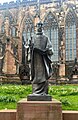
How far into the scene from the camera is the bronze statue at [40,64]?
31.1 ft

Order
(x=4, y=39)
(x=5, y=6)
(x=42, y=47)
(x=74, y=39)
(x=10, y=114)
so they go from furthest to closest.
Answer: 1. (x=5, y=6)
2. (x=4, y=39)
3. (x=74, y=39)
4. (x=42, y=47)
5. (x=10, y=114)

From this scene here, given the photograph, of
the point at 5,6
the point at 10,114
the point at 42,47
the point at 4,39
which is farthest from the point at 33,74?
the point at 5,6

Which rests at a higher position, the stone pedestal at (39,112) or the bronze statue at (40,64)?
the bronze statue at (40,64)

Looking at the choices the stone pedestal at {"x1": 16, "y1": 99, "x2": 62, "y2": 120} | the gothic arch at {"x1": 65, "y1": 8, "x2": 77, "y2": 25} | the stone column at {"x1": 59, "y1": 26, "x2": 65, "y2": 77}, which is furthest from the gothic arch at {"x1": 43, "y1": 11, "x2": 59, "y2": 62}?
the stone pedestal at {"x1": 16, "y1": 99, "x2": 62, "y2": 120}

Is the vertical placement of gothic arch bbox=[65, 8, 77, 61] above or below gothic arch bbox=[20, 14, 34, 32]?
below

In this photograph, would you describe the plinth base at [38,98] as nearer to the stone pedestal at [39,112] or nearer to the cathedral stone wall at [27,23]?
the stone pedestal at [39,112]

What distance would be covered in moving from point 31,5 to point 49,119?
4399cm

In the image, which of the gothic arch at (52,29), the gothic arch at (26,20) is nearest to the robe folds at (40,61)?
the gothic arch at (52,29)

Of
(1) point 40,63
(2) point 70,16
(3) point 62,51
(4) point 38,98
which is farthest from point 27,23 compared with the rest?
(4) point 38,98

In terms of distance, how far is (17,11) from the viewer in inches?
2028

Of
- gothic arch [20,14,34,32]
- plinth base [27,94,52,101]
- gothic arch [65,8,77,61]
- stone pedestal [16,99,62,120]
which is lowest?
stone pedestal [16,99,62,120]

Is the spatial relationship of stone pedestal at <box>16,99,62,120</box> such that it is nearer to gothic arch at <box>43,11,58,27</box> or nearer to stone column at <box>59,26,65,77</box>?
stone column at <box>59,26,65,77</box>

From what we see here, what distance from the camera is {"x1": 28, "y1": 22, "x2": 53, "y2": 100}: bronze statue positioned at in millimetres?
9492

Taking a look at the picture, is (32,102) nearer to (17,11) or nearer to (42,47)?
(42,47)
